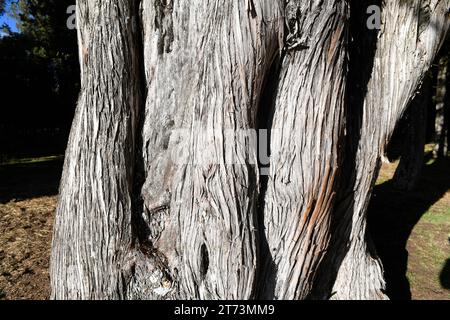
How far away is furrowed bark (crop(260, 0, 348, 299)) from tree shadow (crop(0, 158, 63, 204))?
5.76m

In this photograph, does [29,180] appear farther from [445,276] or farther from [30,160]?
[445,276]

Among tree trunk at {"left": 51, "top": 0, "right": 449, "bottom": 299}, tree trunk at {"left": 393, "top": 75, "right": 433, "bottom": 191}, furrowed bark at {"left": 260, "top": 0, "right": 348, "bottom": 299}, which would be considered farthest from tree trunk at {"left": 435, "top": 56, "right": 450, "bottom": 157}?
furrowed bark at {"left": 260, "top": 0, "right": 348, "bottom": 299}

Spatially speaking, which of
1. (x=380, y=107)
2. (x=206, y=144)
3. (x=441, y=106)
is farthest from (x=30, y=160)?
(x=441, y=106)

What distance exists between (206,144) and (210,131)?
9 cm

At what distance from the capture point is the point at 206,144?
2555 mm

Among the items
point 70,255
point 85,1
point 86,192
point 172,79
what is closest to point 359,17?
point 172,79

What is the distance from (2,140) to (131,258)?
13.4m

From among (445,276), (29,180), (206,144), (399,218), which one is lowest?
(445,276)

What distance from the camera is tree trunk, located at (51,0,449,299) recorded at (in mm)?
2555

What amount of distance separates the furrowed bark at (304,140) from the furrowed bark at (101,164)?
3.41ft

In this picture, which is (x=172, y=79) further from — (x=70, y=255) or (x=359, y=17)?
(x=359, y=17)

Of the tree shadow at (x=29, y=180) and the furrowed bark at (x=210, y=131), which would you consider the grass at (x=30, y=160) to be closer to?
the tree shadow at (x=29, y=180)

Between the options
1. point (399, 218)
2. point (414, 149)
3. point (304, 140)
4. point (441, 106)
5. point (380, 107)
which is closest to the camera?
point (304, 140)

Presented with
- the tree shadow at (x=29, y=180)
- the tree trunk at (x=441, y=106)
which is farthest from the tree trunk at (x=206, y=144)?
the tree trunk at (x=441, y=106)
